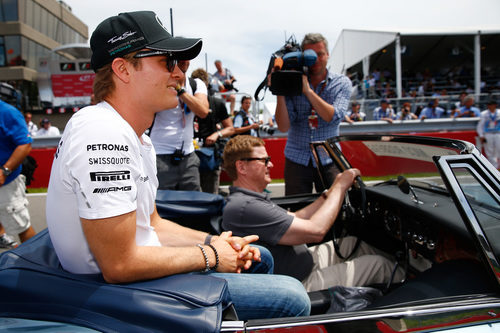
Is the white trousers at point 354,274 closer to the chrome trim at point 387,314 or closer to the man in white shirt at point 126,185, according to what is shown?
the man in white shirt at point 126,185

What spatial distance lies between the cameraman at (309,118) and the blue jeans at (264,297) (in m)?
1.57

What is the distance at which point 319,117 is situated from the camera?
2951 millimetres

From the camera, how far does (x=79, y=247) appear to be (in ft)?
3.64

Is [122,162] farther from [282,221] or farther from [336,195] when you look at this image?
[336,195]

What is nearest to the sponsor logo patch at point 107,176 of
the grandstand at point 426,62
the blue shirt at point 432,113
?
the blue shirt at point 432,113

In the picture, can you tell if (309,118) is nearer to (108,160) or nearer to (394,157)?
(394,157)

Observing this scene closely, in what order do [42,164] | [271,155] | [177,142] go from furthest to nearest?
[271,155], [42,164], [177,142]

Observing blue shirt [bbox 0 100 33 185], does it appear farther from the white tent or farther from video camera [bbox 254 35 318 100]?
→ the white tent

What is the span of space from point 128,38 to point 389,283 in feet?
6.04

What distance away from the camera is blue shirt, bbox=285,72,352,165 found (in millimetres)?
2934

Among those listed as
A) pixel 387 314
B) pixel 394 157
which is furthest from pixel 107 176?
pixel 394 157

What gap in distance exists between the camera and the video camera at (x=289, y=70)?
106 inches

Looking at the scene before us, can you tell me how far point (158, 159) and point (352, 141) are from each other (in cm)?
163

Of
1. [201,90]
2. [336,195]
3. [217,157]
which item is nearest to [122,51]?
[336,195]
